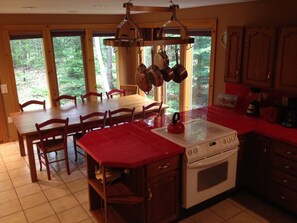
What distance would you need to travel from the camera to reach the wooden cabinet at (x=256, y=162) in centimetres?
323

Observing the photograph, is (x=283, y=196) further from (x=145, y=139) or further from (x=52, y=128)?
(x=52, y=128)

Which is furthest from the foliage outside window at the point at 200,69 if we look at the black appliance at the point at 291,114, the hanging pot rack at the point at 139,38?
the hanging pot rack at the point at 139,38

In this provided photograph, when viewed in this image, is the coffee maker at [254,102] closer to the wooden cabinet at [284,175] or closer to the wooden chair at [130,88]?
the wooden cabinet at [284,175]

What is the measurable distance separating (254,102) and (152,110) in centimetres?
166

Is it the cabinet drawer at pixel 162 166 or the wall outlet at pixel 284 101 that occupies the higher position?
the wall outlet at pixel 284 101

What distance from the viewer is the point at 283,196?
309 centimetres

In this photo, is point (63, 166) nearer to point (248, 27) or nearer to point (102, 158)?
point (102, 158)

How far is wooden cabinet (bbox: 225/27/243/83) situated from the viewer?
12.0ft

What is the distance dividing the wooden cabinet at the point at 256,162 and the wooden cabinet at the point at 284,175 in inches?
3.6

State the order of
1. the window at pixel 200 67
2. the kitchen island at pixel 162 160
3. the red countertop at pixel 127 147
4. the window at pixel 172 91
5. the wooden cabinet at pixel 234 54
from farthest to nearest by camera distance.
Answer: the window at pixel 172 91 → the window at pixel 200 67 → the wooden cabinet at pixel 234 54 → the kitchen island at pixel 162 160 → the red countertop at pixel 127 147

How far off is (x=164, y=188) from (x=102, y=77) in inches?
165

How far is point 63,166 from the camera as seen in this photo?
4.41 m

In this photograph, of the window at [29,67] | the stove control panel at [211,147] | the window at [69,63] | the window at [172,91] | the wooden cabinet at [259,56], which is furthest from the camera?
the window at [69,63]

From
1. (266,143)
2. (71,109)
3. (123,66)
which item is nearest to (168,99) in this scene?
(123,66)
